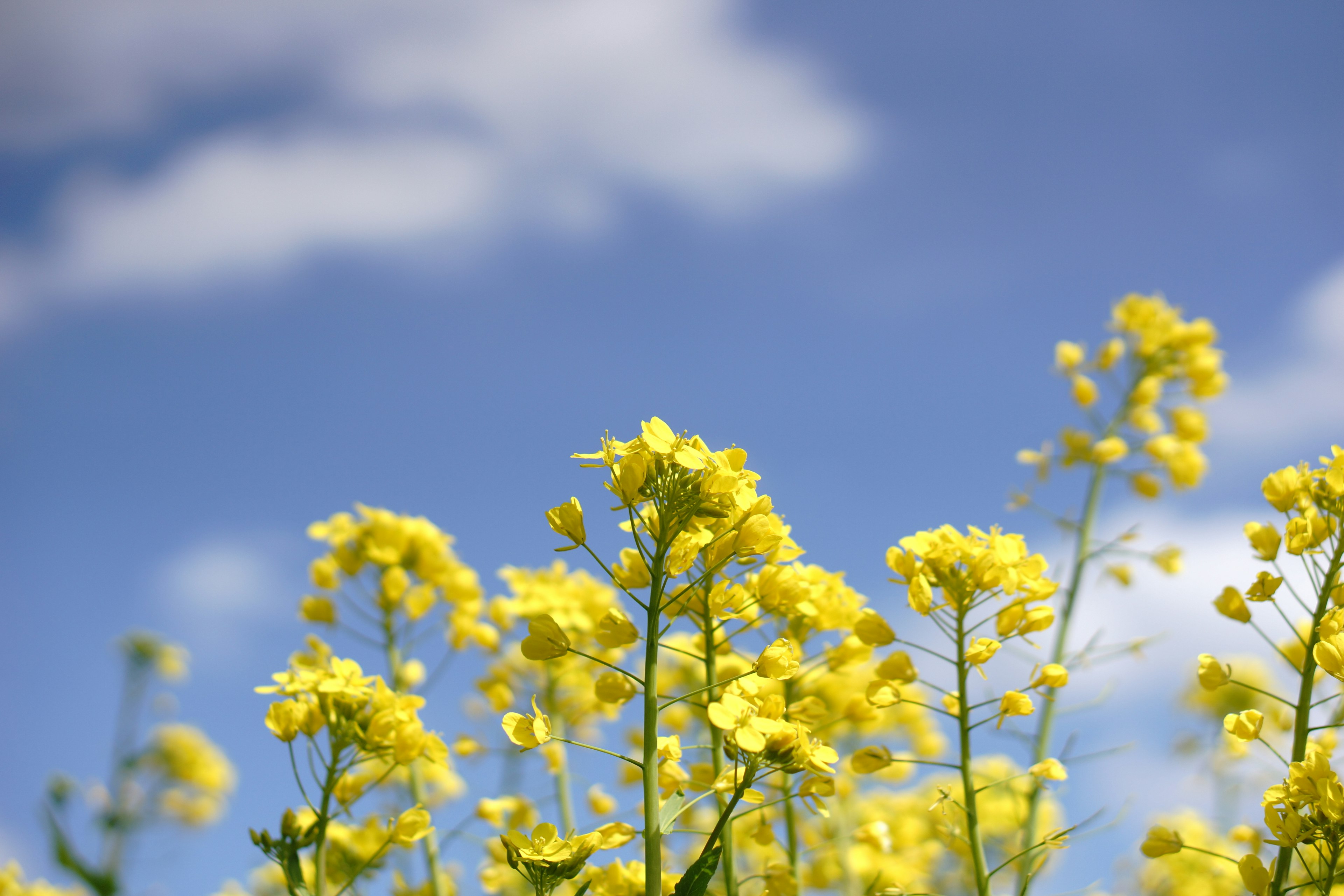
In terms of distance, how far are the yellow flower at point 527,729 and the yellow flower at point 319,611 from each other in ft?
6.72

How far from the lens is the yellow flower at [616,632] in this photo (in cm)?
191

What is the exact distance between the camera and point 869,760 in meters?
2.26

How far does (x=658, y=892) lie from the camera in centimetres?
167

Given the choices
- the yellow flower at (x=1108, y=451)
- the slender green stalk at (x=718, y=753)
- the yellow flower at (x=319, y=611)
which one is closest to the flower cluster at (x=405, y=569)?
the yellow flower at (x=319, y=611)

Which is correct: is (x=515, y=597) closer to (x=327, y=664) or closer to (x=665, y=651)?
(x=665, y=651)

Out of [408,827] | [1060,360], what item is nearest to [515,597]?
[408,827]

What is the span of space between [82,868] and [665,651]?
Result: 103 inches

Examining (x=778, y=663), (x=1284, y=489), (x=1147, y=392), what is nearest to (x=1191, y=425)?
(x=1147, y=392)

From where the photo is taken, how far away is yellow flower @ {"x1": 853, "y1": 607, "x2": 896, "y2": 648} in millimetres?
2262

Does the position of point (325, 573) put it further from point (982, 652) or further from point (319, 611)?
point (982, 652)

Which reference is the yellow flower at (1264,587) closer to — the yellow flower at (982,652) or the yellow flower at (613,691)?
the yellow flower at (982,652)

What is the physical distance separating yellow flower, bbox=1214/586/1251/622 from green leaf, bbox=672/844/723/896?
1.49m

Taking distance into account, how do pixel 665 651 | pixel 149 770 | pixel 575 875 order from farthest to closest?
pixel 149 770, pixel 665 651, pixel 575 875

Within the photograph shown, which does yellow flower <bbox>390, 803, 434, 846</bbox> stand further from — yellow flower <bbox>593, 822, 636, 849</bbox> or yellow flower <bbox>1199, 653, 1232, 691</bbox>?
yellow flower <bbox>1199, 653, 1232, 691</bbox>
